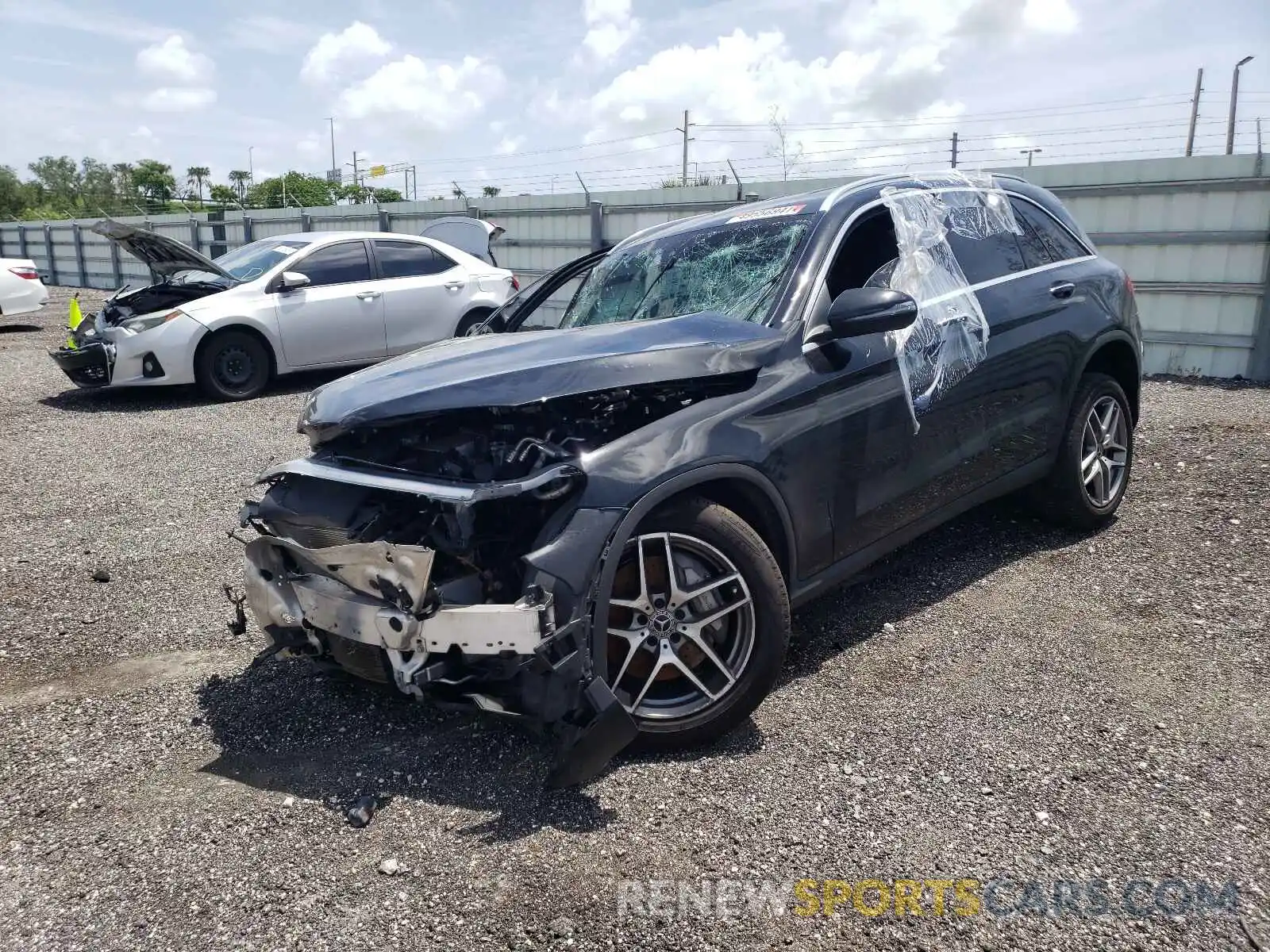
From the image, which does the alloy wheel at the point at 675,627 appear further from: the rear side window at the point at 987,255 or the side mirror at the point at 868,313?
the rear side window at the point at 987,255

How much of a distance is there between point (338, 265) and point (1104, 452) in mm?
7903

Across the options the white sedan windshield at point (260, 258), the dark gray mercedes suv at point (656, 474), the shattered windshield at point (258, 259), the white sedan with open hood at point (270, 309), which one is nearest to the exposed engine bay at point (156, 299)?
the white sedan with open hood at point (270, 309)

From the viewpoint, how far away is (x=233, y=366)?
945 centimetres

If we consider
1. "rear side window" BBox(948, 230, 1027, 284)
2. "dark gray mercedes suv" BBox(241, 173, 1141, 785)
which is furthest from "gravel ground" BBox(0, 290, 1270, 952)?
"rear side window" BBox(948, 230, 1027, 284)

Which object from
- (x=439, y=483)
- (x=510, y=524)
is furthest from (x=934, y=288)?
(x=439, y=483)

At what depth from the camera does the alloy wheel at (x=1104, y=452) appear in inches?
189

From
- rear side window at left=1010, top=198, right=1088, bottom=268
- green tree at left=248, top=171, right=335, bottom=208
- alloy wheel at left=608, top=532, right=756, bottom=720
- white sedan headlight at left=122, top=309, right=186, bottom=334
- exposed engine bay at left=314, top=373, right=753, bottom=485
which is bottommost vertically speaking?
alloy wheel at left=608, top=532, right=756, bottom=720

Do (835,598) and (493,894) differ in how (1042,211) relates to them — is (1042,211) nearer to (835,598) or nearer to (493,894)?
(835,598)

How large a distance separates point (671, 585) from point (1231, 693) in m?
2.07

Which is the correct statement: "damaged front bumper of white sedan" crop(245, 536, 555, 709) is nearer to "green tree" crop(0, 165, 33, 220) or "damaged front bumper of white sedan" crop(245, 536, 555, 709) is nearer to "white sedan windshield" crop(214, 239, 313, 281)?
"white sedan windshield" crop(214, 239, 313, 281)

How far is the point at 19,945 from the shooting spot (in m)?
→ 2.31

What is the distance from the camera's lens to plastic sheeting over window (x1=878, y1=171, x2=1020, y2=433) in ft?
12.3

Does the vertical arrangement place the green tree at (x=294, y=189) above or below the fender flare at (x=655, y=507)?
above

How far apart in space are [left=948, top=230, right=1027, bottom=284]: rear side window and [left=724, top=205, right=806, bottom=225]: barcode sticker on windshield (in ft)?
2.61
